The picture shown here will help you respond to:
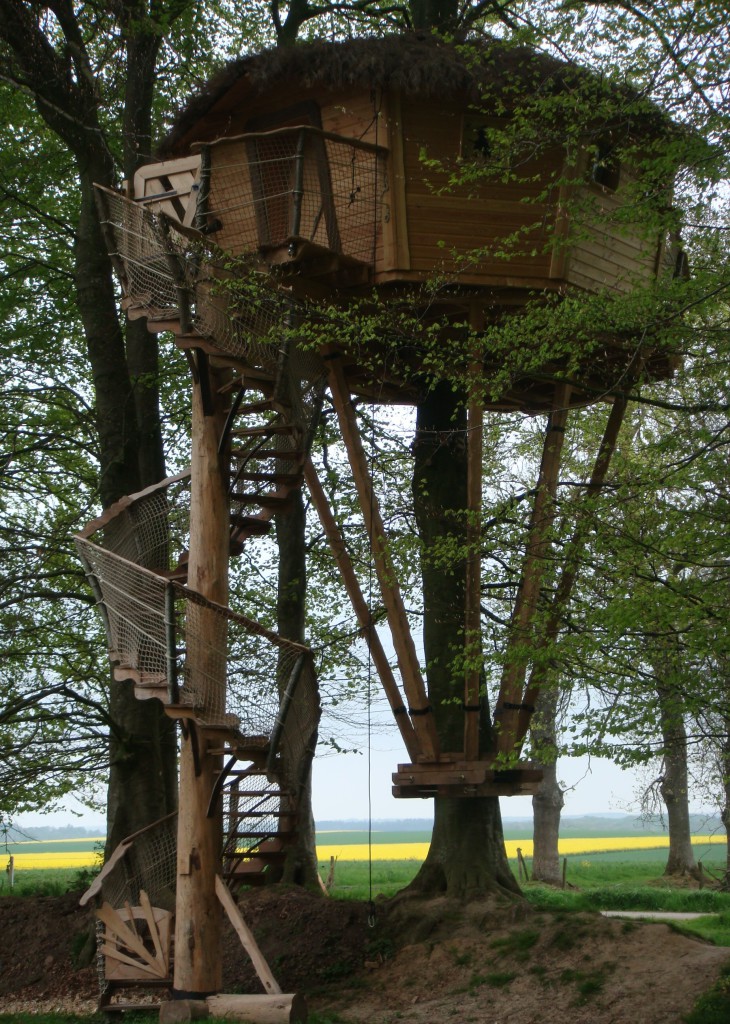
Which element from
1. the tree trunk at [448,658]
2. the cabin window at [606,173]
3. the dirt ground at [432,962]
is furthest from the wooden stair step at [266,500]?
the cabin window at [606,173]

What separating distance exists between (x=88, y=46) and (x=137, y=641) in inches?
419

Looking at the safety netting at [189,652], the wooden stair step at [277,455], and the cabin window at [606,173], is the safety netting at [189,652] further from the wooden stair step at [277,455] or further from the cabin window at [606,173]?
the cabin window at [606,173]

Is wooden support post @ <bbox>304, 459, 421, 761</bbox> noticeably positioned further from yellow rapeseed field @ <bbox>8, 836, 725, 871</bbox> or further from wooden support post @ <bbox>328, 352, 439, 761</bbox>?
yellow rapeseed field @ <bbox>8, 836, 725, 871</bbox>

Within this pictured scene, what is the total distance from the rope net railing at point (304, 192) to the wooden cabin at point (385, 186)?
13 millimetres

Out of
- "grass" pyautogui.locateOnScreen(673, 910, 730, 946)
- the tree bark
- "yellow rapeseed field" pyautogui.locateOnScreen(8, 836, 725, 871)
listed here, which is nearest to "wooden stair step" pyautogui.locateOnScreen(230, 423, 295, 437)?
the tree bark

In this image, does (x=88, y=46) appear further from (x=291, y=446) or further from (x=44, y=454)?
(x=291, y=446)

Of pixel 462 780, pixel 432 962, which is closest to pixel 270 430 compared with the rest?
pixel 462 780

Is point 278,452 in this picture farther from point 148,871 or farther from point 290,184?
point 148,871

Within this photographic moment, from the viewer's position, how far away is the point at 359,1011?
1103 centimetres

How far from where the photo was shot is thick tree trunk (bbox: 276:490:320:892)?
1531cm

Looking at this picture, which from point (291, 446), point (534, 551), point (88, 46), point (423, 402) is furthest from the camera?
point (88, 46)

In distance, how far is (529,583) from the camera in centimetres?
1177

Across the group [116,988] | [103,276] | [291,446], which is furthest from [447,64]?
[116,988]

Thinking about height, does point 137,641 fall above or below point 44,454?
below
